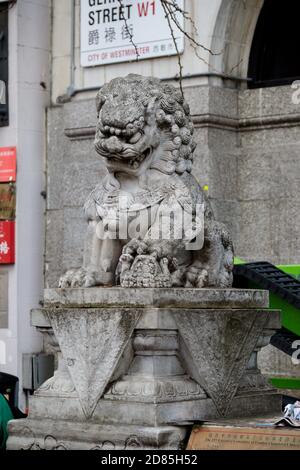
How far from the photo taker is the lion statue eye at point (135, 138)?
30.6 feet

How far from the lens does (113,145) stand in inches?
366

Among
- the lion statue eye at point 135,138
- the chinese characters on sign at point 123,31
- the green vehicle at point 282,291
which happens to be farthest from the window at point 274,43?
the lion statue eye at point 135,138

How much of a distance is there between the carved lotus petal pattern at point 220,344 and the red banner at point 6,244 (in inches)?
286

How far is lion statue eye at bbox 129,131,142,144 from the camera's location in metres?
9.31

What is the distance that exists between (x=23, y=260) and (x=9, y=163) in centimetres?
117

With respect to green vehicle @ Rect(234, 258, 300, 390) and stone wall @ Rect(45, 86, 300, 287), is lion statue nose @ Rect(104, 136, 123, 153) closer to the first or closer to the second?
green vehicle @ Rect(234, 258, 300, 390)

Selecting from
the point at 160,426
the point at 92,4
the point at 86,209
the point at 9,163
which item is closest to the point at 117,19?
the point at 92,4

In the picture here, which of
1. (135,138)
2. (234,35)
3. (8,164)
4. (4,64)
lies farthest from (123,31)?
(135,138)

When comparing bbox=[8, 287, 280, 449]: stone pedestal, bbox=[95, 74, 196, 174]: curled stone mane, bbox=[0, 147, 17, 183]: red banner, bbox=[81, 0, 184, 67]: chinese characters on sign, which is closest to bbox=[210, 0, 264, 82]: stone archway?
bbox=[81, 0, 184, 67]: chinese characters on sign

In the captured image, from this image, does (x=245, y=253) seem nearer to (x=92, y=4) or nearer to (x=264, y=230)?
(x=264, y=230)

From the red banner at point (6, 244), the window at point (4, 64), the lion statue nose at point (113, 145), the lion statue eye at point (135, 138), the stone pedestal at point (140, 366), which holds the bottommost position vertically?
the stone pedestal at point (140, 366)

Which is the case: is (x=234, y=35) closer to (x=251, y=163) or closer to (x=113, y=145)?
(x=251, y=163)

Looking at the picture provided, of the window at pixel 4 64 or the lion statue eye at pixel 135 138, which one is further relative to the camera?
the window at pixel 4 64

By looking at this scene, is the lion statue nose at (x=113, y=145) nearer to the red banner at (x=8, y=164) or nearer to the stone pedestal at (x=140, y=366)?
the stone pedestal at (x=140, y=366)
